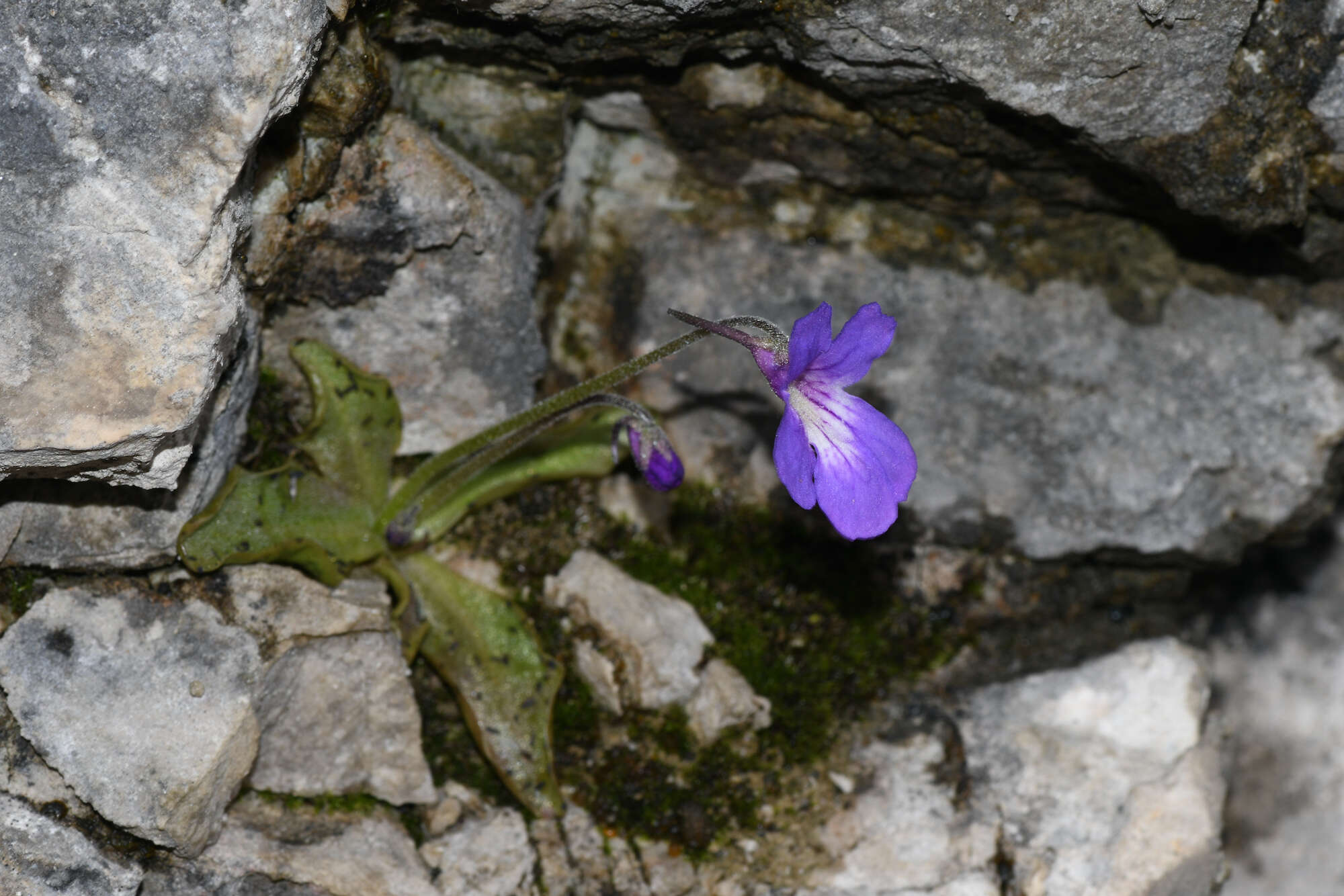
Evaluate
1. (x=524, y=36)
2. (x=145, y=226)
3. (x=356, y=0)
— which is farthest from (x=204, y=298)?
(x=524, y=36)

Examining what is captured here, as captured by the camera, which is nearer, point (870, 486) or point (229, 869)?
point (870, 486)

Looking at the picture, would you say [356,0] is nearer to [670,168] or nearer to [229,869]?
[670,168]

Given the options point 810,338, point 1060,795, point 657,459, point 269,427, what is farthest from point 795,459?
point 269,427

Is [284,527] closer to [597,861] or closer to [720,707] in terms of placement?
[597,861]

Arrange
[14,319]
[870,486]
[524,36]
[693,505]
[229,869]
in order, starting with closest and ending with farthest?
[14,319], [870,486], [229,869], [524,36], [693,505]

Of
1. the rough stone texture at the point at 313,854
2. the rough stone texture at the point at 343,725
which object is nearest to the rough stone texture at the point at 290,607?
the rough stone texture at the point at 343,725

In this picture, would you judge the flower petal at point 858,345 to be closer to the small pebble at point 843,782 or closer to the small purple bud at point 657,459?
the small purple bud at point 657,459
